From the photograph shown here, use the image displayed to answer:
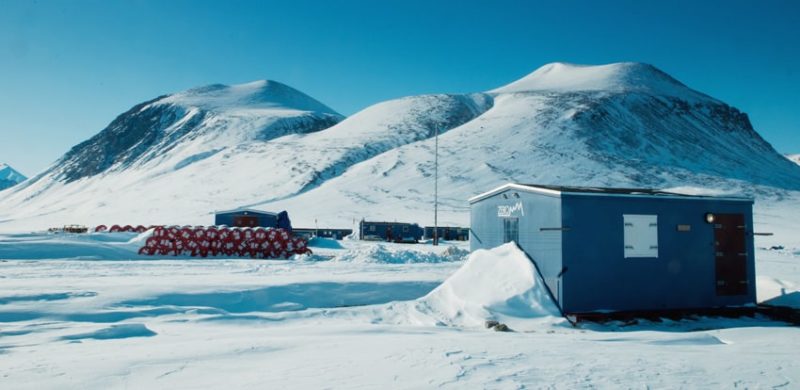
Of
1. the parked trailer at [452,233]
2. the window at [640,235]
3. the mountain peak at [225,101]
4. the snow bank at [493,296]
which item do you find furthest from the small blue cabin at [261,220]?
the mountain peak at [225,101]

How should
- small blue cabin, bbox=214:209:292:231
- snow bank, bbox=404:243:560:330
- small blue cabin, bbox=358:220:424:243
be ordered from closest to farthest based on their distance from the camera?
snow bank, bbox=404:243:560:330 → small blue cabin, bbox=214:209:292:231 → small blue cabin, bbox=358:220:424:243

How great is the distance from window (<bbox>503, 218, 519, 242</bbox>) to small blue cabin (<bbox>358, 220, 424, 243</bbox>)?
31498mm

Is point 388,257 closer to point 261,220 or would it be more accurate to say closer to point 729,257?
point 729,257

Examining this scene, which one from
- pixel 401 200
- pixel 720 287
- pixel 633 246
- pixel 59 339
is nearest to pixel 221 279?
pixel 59 339

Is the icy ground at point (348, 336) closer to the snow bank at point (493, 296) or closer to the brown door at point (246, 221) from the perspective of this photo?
the snow bank at point (493, 296)

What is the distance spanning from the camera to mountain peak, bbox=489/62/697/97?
442 ft

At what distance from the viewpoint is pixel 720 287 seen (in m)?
14.5

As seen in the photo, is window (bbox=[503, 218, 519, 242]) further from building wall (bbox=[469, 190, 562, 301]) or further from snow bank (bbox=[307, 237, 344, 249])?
snow bank (bbox=[307, 237, 344, 249])

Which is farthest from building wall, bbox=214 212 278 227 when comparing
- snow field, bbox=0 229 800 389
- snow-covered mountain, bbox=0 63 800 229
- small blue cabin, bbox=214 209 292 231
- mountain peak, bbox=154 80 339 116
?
mountain peak, bbox=154 80 339 116

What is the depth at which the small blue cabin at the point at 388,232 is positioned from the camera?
4756cm

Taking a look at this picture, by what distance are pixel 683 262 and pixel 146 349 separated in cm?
1268

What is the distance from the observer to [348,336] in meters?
9.30

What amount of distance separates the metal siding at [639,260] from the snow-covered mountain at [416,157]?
4397cm

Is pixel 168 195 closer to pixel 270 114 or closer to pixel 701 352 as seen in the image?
pixel 270 114
